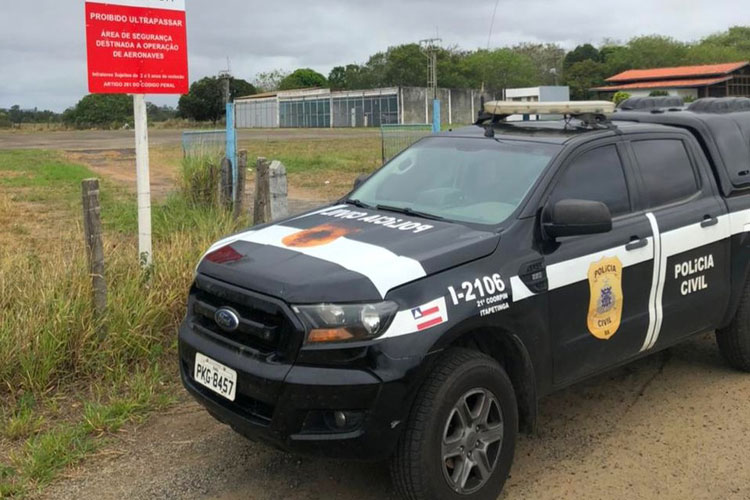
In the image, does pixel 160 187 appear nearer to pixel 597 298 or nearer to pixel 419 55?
pixel 597 298

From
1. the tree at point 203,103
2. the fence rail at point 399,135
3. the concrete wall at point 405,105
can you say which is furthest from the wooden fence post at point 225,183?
the tree at point 203,103

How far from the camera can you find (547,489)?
362 centimetres

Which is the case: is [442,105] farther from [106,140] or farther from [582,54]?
[582,54]

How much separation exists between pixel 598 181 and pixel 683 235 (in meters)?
0.72

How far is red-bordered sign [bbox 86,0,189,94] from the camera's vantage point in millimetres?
5414

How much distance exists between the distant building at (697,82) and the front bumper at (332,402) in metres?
61.5

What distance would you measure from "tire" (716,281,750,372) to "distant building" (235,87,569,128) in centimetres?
5637

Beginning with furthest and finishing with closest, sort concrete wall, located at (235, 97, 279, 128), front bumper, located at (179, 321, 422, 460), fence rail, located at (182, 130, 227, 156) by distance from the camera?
concrete wall, located at (235, 97, 279, 128) → fence rail, located at (182, 130, 227, 156) → front bumper, located at (179, 321, 422, 460)

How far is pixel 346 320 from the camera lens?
3061mm

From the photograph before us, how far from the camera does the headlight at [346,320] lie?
304 centimetres

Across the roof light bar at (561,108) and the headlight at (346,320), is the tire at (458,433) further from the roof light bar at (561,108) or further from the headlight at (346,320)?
the roof light bar at (561,108)

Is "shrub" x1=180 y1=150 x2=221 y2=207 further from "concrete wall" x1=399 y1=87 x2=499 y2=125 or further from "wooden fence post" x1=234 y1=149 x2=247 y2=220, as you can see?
"concrete wall" x1=399 y1=87 x2=499 y2=125

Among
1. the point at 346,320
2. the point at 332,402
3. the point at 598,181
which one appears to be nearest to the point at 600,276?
the point at 598,181

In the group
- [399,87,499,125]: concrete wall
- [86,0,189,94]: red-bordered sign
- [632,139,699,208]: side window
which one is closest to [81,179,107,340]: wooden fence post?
[86,0,189,94]: red-bordered sign
